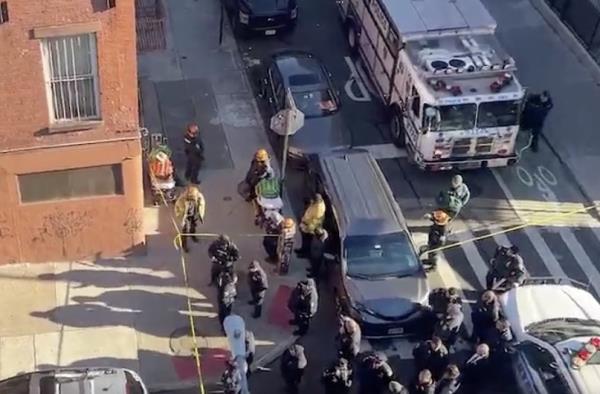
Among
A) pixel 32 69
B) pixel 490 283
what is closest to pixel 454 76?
pixel 490 283

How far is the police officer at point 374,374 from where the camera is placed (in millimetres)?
15680

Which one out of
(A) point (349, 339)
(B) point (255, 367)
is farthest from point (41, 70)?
(A) point (349, 339)

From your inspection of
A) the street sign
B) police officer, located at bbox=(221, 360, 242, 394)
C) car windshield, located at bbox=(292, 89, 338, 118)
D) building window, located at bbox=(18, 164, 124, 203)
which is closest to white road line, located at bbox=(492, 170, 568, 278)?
car windshield, located at bbox=(292, 89, 338, 118)

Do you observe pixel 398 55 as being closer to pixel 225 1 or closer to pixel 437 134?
pixel 437 134

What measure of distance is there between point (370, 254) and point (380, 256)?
178 mm

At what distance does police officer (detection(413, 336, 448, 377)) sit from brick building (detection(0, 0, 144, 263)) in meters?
5.87

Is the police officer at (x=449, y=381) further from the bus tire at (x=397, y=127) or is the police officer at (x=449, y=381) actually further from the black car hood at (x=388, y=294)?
the bus tire at (x=397, y=127)

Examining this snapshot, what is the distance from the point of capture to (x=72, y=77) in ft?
55.0

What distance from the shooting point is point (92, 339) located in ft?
57.4

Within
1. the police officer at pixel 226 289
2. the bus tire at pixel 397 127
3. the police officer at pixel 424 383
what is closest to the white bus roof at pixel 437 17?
the bus tire at pixel 397 127

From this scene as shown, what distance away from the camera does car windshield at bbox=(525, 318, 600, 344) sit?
16.5 m

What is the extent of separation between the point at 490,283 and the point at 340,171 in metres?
3.45

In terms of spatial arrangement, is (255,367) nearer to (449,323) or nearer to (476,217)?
(449,323)

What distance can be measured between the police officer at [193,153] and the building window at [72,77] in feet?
9.61
